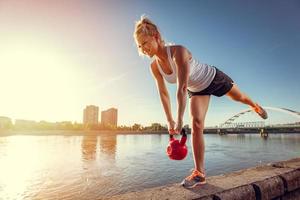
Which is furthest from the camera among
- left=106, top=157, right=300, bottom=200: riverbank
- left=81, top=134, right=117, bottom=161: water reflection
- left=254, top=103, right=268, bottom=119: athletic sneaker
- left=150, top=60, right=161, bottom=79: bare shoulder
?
left=81, top=134, right=117, bottom=161: water reflection

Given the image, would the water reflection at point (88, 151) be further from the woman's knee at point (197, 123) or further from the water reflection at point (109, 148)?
the woman's knee at point (197, 123)

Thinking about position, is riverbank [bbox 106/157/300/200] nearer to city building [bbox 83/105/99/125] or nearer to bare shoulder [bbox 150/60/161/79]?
bare shoulder [bbox 150/60/161/79]

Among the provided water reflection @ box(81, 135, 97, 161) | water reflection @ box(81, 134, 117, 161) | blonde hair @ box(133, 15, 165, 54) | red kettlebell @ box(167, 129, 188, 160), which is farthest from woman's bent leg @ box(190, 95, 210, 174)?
water reflection @ box(81, 135, 97, 161)

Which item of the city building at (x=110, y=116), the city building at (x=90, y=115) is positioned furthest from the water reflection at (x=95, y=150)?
the city building at (x=110, y=116)

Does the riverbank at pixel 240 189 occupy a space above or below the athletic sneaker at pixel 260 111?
below

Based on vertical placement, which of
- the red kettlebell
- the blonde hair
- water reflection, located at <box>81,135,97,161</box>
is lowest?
water reflection, located at <box>81,135,97,161</box>

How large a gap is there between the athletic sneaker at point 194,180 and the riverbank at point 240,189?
0.19ft

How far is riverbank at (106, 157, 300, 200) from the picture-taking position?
7.23 ft

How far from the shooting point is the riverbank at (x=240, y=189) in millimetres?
2205

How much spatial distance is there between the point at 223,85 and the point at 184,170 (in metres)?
14.1

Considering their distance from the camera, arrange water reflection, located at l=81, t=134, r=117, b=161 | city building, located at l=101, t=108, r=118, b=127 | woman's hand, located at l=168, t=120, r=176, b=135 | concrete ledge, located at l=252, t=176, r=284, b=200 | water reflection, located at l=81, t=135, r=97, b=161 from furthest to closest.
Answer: city building, located at l=101, t=108, r=118, b=127
water reflection, located at l=81, t=134, r=117, b=161
water reflection, located at l=81, t=135, r=97, b=161
woman's hand, located at l=168, t=120, r=176, b=135
concrete ledge, located at l=252, t=176, r=284, b=200

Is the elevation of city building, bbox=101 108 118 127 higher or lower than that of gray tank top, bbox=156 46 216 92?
higher

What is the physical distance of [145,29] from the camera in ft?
8.42

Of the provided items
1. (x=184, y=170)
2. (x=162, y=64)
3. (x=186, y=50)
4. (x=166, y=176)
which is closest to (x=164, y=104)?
(x=162, y=64)
